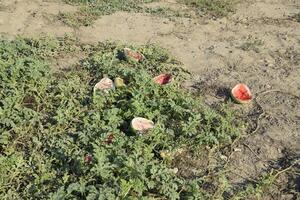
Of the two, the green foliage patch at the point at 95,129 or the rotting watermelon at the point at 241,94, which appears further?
the rotting watermelon at the point at 241,94

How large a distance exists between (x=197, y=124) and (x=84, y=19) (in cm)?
308

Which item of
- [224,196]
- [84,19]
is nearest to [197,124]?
[224,196]

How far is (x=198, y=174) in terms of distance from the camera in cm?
439

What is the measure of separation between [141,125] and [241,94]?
1422mm

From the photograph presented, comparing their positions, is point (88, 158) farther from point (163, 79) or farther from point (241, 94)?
point (241, 94)

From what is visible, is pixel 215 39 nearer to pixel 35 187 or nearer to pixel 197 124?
pixel 197 124

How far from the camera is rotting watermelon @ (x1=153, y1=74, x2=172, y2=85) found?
217 inches

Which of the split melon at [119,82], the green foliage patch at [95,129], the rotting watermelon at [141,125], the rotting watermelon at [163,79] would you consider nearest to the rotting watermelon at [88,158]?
the green foliage patch at [95,129]

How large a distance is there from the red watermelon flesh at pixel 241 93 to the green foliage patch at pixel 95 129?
33 cm

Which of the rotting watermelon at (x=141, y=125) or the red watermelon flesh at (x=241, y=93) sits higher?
the rotting watermelon at (x=141, y=125)

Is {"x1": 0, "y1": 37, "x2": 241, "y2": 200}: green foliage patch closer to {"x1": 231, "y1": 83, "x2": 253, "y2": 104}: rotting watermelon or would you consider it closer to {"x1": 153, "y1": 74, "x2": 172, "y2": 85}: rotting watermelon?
{"x1": 153, "y1": 74, "x2": 172, "y2": 85}: rotting watermelon

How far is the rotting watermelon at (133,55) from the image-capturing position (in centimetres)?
593

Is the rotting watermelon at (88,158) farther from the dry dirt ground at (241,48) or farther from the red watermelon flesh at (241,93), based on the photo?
the red watermelon flesh at (241,93)

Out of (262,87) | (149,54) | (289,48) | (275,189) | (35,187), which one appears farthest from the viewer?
(289,48)
